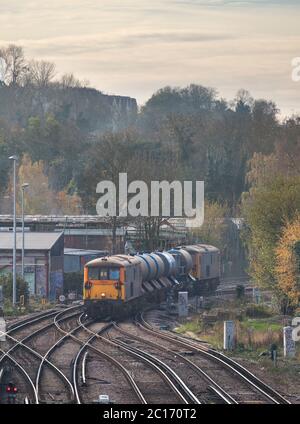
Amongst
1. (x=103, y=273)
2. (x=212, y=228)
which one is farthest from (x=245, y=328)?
(x=212, y=228)

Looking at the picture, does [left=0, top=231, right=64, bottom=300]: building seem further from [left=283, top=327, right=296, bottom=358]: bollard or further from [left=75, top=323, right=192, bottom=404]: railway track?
[left=283, top=327, right=296, bottom=358]: bollard

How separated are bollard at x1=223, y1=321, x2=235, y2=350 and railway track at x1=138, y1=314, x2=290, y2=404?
0.55 meters

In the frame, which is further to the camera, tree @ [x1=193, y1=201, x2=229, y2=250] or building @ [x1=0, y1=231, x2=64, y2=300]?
tree @ [x1=193, y1=201, x2=229, y2=250]

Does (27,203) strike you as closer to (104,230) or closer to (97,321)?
(104,230)

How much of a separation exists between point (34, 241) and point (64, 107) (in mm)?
59401

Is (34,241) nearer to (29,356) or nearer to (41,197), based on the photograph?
(29,356)

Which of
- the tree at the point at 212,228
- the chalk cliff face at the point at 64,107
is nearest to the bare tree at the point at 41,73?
the chalk cliff face at the point at 64,107

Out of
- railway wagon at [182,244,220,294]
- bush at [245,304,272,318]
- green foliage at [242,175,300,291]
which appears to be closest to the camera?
bush at [245,304,272,318]

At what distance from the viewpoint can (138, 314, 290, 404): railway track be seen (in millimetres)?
21281

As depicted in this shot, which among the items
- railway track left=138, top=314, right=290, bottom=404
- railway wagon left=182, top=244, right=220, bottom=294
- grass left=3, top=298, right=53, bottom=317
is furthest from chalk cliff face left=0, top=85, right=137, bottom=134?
railway track left=138, top=314, right=290, bottom=404

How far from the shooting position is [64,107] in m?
109

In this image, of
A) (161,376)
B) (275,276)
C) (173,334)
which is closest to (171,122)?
(275,276)

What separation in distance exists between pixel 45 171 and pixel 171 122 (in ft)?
40.7
